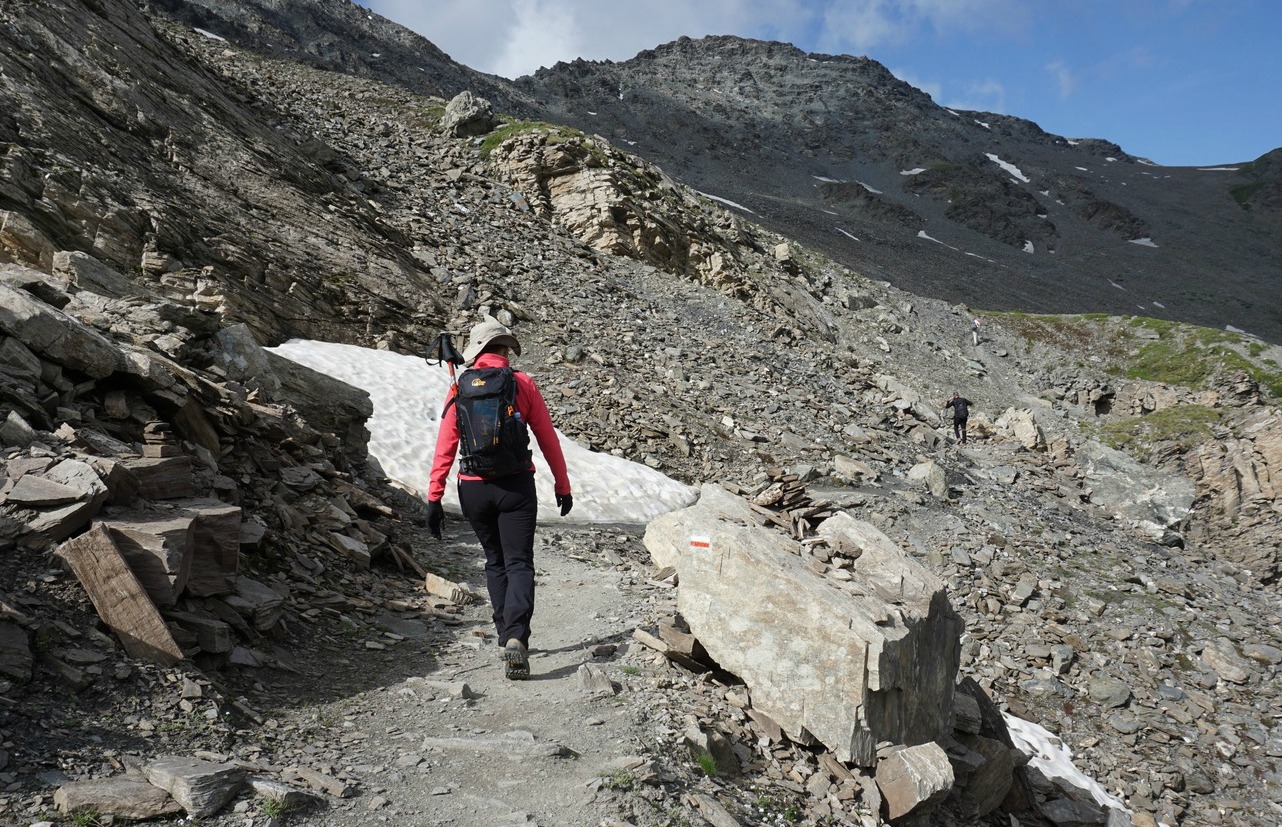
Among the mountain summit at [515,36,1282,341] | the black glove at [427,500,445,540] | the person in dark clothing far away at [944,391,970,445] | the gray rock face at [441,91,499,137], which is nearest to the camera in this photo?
the black glove at [427,500,445,540]

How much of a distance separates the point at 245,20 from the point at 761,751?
110 m

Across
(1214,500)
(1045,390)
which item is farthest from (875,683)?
(1045,390)

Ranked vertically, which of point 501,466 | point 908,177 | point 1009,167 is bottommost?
point 501,466

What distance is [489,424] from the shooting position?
596 cm

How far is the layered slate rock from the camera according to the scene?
5812 mm

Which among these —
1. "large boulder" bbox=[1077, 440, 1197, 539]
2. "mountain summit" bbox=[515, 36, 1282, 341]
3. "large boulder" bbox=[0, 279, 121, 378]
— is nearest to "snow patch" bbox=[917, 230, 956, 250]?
"mountain summit" bbox=[515, 36, 1282, 341]

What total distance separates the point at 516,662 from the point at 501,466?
5.55 ft

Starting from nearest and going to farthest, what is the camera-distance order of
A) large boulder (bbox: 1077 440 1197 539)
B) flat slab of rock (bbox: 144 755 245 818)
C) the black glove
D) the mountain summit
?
1. flat slab of rock (bbox: 144 755 245 818)
2. the black glove
3. large boulder (bbox: 1077 440 1197 539)
4. the mountain summit

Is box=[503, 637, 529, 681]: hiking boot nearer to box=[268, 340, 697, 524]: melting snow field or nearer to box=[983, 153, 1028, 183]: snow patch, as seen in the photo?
box=[268, 340, 697, 524]: melting snow field

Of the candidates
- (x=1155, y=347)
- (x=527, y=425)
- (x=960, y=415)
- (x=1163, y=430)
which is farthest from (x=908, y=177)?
(x=527, y=425)

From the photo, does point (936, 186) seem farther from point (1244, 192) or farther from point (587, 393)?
point (587, 393)

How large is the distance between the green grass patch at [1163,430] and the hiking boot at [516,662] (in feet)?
111

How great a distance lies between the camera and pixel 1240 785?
457 inches

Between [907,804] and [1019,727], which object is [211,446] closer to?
[907,804]
